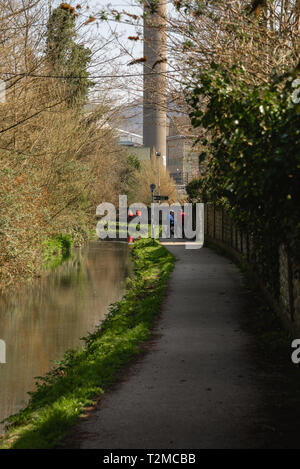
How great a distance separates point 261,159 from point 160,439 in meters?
2.98

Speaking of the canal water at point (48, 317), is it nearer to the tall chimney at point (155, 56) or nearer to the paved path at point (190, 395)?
the paved path at point (190, 395)

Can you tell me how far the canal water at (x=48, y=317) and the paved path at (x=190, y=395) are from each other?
2.33 m

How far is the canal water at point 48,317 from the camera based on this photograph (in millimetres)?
11938

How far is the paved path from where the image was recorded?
614cm

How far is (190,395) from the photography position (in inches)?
297

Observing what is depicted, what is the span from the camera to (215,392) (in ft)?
25.1

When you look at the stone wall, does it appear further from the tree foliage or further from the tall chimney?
the tree foliage

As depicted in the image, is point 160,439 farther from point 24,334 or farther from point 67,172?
point 67,172

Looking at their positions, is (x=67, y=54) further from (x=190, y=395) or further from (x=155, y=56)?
(x=190, y=395)

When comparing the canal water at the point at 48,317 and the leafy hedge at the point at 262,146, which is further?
the canal water at the point at 48,317

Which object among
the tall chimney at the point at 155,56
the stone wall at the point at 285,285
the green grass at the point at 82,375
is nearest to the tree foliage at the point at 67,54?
the tall chimney at the point at 155,56

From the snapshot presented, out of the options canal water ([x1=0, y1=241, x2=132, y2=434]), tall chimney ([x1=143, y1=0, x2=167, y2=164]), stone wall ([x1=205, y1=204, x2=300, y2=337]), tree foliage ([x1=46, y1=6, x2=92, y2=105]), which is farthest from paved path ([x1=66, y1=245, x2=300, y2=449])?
tree foliage ([x1=46, y1=6, x2=92, y2=105])

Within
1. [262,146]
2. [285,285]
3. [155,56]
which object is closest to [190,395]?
[262,146]

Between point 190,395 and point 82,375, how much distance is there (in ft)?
8.21
